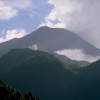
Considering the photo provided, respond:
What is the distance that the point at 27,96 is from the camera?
6656 centimetres

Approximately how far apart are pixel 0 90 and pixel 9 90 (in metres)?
2.30

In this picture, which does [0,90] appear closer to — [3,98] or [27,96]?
[3,98]

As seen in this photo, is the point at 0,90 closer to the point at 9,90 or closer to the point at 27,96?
the point at 9,90

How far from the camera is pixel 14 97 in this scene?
6519cm

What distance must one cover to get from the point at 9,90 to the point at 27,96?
476cm

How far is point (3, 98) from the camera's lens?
64.2m

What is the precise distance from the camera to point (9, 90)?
66.4 m

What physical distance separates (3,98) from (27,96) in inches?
239

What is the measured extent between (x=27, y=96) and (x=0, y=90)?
22.6 feet

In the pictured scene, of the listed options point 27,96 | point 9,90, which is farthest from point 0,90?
point 27,96
